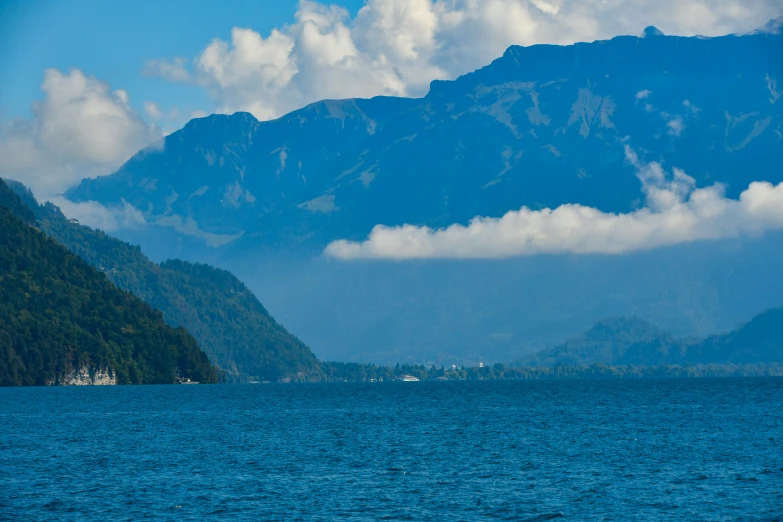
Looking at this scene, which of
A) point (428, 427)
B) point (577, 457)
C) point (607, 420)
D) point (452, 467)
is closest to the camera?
point (452, 467)

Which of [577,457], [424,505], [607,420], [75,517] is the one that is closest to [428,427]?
[607,420]

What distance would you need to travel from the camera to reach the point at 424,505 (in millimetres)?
97438

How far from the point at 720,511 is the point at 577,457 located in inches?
1480

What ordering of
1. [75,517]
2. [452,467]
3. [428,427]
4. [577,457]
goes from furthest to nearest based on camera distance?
[428,427], [577,457], [452,467], [75,517]

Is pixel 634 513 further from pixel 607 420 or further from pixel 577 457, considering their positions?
pixel 607 420

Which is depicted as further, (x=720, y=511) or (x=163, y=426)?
(x=163, y=426)

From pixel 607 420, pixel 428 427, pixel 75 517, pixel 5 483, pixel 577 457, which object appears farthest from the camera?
pixel 607 420

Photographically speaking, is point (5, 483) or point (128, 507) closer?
point (128, 507)

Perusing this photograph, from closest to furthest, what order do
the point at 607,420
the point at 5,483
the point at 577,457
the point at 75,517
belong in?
the point at 75,517 → the point at 5,483 → the point at 577,457 → the point at 607,420

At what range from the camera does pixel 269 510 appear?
9550 cm

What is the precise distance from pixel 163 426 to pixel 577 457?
7800cm

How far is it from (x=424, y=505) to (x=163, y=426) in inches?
3708

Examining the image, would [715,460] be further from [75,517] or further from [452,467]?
[75,517]

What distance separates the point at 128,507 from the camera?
96.2 m
